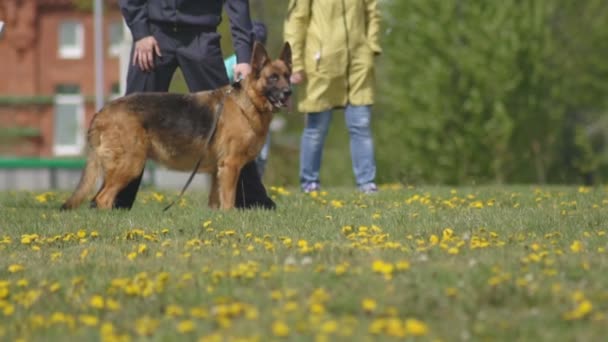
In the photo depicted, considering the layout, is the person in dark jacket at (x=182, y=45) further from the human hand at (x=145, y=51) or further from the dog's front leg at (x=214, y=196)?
the dog's front leg at (x=214, y=196)

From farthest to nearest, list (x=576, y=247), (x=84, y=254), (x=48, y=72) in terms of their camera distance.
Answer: (x=48, y=72) < (x=84, y=254) < (x=576, y=247)

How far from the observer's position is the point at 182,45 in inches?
387

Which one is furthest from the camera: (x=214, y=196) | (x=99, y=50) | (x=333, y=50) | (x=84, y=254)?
(x=99, y=50)

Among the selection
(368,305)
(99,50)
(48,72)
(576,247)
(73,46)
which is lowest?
(48,72)

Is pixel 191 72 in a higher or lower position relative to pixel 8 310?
higher

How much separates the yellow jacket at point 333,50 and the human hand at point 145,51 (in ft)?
8.52

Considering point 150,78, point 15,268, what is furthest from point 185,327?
point 150,78

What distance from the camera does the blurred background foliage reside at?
3094 centimetres

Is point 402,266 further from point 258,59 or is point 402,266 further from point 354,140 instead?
point 354,140

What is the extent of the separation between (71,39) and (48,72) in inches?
61.4

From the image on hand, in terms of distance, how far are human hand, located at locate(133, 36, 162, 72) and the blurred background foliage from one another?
67.4 ft

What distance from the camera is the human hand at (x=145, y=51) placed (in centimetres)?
970

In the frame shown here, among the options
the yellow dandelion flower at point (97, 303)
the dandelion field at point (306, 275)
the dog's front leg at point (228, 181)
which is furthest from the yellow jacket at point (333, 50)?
the yellow dandelion flower at point (97, 303)

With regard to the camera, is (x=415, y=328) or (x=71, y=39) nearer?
(x=415, y=328)
